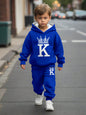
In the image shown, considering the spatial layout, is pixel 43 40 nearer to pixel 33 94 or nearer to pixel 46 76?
pixel 46 76

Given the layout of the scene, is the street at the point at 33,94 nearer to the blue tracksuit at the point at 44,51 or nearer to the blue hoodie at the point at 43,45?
the blue tracksuit at the point at 44,51

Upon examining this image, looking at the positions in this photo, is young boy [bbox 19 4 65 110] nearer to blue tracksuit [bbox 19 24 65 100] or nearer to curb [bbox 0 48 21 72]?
blue tracksuit [bbox 19 24 65 100]

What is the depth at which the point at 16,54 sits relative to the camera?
10914mm

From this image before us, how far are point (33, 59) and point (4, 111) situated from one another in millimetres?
850

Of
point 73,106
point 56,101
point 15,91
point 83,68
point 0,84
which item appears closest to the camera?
point 73,106

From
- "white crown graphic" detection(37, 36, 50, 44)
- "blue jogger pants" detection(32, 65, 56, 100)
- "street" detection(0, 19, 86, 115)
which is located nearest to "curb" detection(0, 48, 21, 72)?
"street" detection(0, 19, 86, 115)

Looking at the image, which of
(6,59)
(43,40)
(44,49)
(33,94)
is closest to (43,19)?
(43,40)

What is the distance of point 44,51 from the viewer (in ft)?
14.1

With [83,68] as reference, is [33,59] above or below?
above

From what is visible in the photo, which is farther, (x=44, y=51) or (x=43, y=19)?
(x=44, y=51)

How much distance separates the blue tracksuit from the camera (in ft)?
14.1

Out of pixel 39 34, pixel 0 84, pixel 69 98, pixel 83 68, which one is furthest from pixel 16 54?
pixel 39 34

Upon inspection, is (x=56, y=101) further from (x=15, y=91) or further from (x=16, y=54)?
(x=16, y=54)

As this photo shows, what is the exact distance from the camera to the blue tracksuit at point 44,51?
430 centimetres
